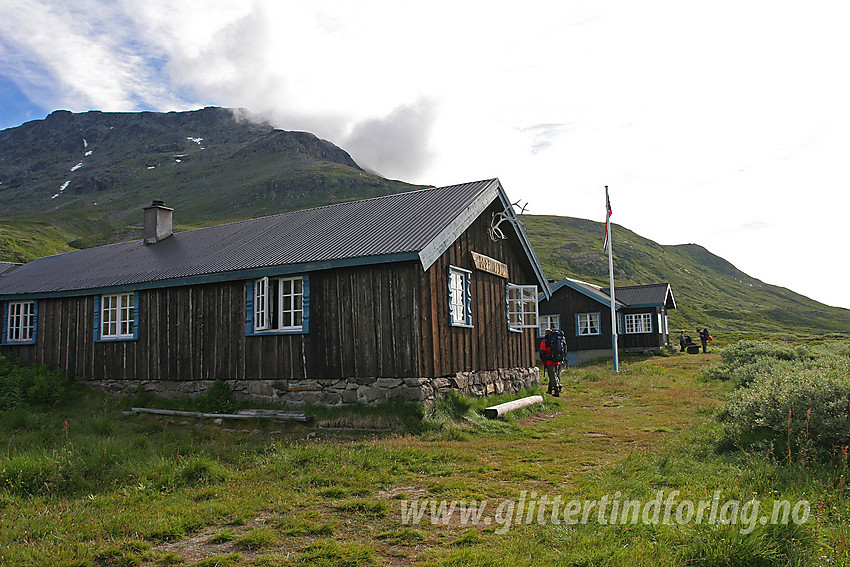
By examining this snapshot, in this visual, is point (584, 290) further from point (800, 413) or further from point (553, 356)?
point (800, 413)

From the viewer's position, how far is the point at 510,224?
17297 millimetres

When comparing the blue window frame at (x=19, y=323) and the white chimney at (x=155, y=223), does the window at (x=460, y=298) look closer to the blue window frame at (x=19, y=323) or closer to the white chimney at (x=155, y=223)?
the white chimney at (x=155, y=223)

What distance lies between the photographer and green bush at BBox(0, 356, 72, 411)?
15047 millimetres

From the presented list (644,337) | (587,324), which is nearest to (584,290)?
(587,324)

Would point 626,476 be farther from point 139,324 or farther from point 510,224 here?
point 139,324

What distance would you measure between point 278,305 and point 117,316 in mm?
6079

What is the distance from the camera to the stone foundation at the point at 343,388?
1195cm

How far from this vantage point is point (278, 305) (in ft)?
46.3

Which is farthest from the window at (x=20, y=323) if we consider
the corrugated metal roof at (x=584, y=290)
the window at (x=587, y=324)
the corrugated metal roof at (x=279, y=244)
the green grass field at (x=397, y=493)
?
the window at (x=587, y=324)

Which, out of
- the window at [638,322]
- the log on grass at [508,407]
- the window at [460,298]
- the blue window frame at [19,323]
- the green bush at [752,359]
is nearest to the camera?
the log on grass at [508,407]

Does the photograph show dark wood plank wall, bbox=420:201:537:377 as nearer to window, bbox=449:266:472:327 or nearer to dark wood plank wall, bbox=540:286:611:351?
window, bbox=449:266:472:327

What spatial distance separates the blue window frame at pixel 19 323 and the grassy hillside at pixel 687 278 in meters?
69.0

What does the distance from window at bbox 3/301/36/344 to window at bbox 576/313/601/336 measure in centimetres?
2768

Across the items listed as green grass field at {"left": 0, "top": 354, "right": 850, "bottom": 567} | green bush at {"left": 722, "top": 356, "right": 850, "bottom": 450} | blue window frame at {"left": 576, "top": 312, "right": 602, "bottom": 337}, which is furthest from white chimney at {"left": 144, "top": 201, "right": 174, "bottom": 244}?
blue window frame at {"left": 576, "top": 312, "right": 602, "bottom": 337}
